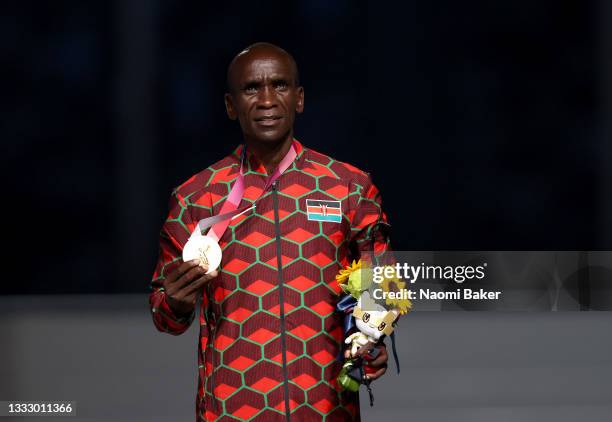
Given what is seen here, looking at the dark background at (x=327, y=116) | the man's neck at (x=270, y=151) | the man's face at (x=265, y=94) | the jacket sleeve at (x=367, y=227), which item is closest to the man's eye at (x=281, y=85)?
the man's face at (x=265, y=94)

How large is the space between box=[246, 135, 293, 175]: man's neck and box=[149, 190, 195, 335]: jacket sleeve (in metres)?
0.19

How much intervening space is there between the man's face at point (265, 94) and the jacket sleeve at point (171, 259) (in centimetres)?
23

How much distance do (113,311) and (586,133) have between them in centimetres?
354

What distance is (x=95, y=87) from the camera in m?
6.82

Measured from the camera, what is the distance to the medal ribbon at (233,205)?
81.4 inches

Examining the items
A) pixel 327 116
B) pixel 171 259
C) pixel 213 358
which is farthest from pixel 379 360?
pixel 327 116

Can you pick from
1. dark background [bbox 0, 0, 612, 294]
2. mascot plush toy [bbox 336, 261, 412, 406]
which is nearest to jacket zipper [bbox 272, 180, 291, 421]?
mascot plush toy [bbox 336, 261, 412, 406]

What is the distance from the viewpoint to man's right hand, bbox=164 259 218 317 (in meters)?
1.98

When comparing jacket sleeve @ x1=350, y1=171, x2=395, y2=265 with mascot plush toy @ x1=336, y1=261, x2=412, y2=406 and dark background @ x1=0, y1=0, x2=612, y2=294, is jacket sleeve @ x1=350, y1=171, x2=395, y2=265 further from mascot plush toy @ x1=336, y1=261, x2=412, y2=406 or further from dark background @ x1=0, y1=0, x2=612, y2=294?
dark background @ x1=0, y1=0, x2=612, y2=294

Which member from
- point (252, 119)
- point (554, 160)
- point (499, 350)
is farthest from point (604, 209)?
point (252, 119)

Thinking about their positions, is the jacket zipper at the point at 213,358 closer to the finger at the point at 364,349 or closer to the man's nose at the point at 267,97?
the finger at the point at 364,349

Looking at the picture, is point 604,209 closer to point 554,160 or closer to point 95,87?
point 554,160

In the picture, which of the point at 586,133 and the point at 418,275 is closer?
the point at 418,275

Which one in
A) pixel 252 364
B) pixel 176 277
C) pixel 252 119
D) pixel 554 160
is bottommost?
pixel 252 364
